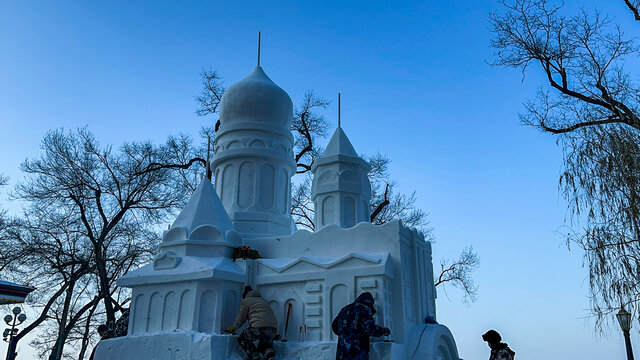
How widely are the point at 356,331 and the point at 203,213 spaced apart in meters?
5.24

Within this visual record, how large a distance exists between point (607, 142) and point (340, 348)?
5745mm

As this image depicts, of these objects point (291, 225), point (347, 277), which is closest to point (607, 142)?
point (347, 277)

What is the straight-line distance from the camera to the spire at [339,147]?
1440 centimetres

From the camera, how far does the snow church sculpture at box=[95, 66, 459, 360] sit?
10688 millimetres

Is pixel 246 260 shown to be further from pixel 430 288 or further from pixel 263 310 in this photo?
pixel 430 288

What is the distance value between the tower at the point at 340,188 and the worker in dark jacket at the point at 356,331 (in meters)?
4.49

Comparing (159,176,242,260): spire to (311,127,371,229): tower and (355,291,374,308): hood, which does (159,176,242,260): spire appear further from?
(355,291,374,308): hood

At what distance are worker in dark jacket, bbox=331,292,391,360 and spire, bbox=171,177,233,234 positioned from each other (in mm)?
4301

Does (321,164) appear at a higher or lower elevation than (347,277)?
higher

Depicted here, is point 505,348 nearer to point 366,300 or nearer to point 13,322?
point 366,300

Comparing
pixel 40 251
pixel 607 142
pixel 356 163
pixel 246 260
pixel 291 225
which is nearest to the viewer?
pixel 607 142

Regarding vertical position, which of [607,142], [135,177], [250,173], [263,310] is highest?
[135,177]

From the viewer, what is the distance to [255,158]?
1520 centimetres

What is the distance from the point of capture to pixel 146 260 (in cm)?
2195
